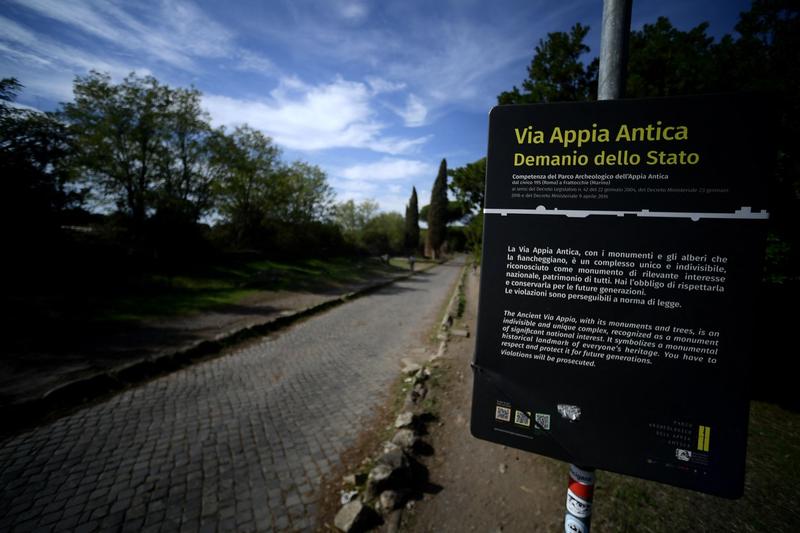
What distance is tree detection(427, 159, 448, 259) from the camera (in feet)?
169

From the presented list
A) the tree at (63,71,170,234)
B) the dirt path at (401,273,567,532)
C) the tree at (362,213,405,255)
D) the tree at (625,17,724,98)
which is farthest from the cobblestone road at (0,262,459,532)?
the tree at (362,213,405,255)

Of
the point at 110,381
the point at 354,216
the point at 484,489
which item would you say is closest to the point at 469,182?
the point at 484,489

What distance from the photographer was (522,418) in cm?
171

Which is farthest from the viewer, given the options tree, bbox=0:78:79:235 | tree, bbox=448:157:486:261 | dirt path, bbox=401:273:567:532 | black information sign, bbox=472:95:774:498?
tree, bbox=0:78:79:235

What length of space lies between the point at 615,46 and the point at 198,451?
6395mm

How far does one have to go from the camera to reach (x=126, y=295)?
1386 cm

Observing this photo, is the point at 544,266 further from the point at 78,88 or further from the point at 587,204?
the point at 78,88

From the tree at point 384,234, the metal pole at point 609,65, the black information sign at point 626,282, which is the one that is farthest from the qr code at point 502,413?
the tree at point 384,234

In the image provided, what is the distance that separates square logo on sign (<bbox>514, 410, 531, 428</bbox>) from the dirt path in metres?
2.62

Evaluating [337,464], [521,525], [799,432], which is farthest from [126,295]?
[799,432]

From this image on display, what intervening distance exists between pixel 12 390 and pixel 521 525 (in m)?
8.65

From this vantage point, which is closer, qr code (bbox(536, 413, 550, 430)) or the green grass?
qr code (bbox(536, 413, 550, 430))

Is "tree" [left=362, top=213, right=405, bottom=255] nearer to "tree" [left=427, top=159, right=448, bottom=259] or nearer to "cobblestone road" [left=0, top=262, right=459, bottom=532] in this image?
"tree" [left=427, top=159, right=448, bottom=259]

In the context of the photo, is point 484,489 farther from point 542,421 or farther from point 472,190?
point 472,190
